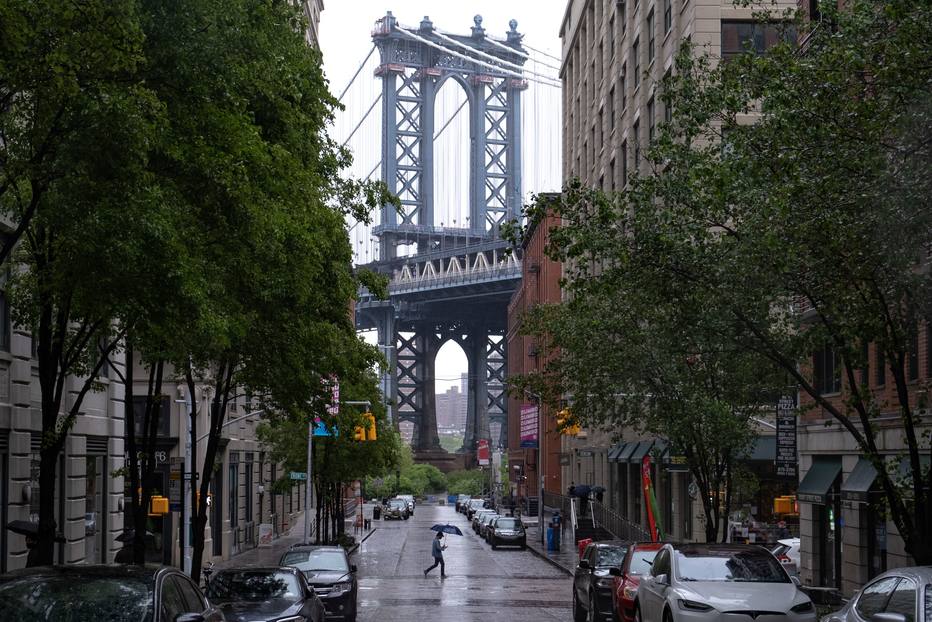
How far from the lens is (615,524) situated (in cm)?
6069

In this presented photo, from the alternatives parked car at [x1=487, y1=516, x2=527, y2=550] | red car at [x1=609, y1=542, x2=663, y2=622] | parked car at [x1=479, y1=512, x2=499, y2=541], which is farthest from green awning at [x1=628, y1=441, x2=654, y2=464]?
red car at [x1=609, y1=542, x2=663, y2=622]

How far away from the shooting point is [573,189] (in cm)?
2081

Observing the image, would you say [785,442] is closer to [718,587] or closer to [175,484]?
[718,587]

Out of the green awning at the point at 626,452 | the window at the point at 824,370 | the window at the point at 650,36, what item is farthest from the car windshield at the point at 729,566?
the window at the point at 650,36

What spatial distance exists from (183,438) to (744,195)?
3094cm

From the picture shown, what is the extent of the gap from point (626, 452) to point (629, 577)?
3694 centimetres

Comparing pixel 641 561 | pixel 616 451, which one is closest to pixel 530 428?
pixel 616 451

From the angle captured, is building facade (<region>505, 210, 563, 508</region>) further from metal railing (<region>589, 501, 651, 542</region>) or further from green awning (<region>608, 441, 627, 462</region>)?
A: green awning (<region>608, 441, 627, 462</region>)

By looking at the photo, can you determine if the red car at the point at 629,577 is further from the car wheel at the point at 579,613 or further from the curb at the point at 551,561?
the curb at the point at 551,561

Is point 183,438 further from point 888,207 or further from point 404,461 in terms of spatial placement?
point 404,461

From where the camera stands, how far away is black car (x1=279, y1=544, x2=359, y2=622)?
25562mm

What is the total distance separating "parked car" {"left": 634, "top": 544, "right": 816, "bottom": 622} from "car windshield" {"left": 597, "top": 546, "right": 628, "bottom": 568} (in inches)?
296

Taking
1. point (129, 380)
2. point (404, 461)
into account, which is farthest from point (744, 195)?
point (404, 461)

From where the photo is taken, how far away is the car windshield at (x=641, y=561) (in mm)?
23469
